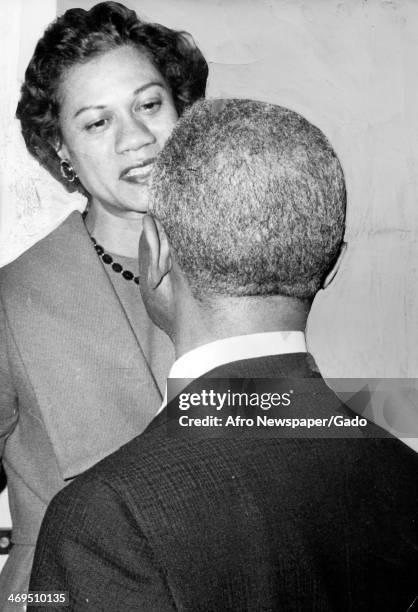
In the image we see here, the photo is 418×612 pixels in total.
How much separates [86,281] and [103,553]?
535 millimetres

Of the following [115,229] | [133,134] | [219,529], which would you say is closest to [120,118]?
[133,134]

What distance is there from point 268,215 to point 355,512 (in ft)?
0.90

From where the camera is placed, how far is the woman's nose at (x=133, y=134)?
108 centimetres

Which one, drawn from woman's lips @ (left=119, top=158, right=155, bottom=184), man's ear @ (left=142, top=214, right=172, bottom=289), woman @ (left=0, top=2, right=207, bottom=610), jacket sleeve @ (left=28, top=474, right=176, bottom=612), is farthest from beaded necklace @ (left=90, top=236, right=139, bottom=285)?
jacket sleeve @ (left=28, top=474, right=176, bottom=612)

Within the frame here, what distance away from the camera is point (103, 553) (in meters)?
0.64

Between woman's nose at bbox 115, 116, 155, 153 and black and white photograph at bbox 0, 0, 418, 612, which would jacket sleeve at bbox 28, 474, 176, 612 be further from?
woman's nose at bbox 115, 116, 155, 153

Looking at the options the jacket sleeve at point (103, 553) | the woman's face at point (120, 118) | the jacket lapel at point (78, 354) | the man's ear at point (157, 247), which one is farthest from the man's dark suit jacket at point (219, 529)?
the woman's face at point (120, 118)

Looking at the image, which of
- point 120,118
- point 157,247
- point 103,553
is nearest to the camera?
point 103,553

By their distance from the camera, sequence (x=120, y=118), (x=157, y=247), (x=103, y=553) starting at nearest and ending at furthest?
(x=103, y=553) → (x=157, y=247) → (x=120, y=118)

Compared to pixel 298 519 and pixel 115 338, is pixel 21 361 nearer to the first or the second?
pixel 115 338

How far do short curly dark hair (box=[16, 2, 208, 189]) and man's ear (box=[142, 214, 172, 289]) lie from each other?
41cm

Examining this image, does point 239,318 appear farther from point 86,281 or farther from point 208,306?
point 86,281

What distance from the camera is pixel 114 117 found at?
108 centimetres

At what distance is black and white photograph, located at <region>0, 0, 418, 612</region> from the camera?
0.65 metres
